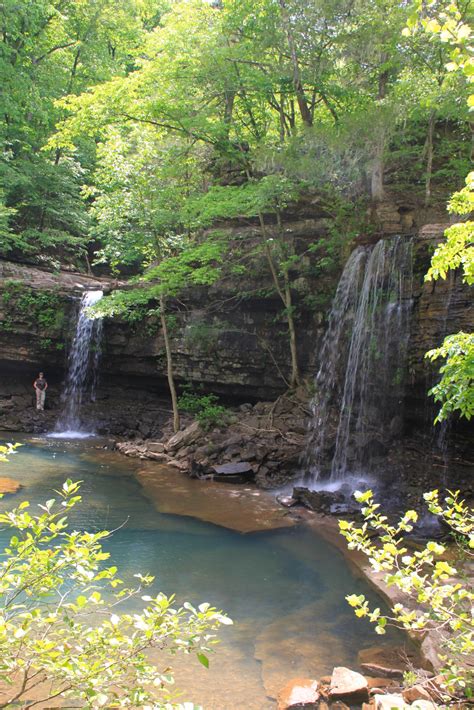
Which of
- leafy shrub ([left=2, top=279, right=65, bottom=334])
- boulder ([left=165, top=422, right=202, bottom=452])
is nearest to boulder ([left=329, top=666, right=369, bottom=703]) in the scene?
boulder ([left=165, top=422, right=202, bottom=452])

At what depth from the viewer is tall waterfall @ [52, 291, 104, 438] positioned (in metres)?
17.6

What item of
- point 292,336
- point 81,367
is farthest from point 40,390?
point 292,336

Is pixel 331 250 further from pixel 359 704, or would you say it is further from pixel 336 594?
pixel 359 704

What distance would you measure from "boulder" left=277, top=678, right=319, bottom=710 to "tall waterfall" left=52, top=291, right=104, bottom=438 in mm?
14178

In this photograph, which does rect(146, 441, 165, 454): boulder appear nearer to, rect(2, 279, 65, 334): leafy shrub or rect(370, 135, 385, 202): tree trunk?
rect(2, 279, 65, 334): leafy shrub

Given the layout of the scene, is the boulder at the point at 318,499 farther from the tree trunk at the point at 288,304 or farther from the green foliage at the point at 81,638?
the green foliage at the point at 81,638

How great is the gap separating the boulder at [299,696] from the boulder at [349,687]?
150 millimetres

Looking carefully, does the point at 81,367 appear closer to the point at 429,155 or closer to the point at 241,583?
the point at 429,155

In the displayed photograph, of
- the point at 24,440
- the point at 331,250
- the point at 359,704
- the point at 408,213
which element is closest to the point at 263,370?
the point at 331,250

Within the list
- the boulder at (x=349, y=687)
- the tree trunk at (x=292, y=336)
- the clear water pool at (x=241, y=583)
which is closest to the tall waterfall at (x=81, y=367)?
the clear water pool at (x=241, y=583)

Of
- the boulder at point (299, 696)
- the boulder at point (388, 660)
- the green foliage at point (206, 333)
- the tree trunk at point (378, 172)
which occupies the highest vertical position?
the tree trunk at point (378, 172)

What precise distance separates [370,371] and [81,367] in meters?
10.7

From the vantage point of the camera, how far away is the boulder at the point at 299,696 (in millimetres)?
3888

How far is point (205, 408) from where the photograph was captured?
15758 millimetres
